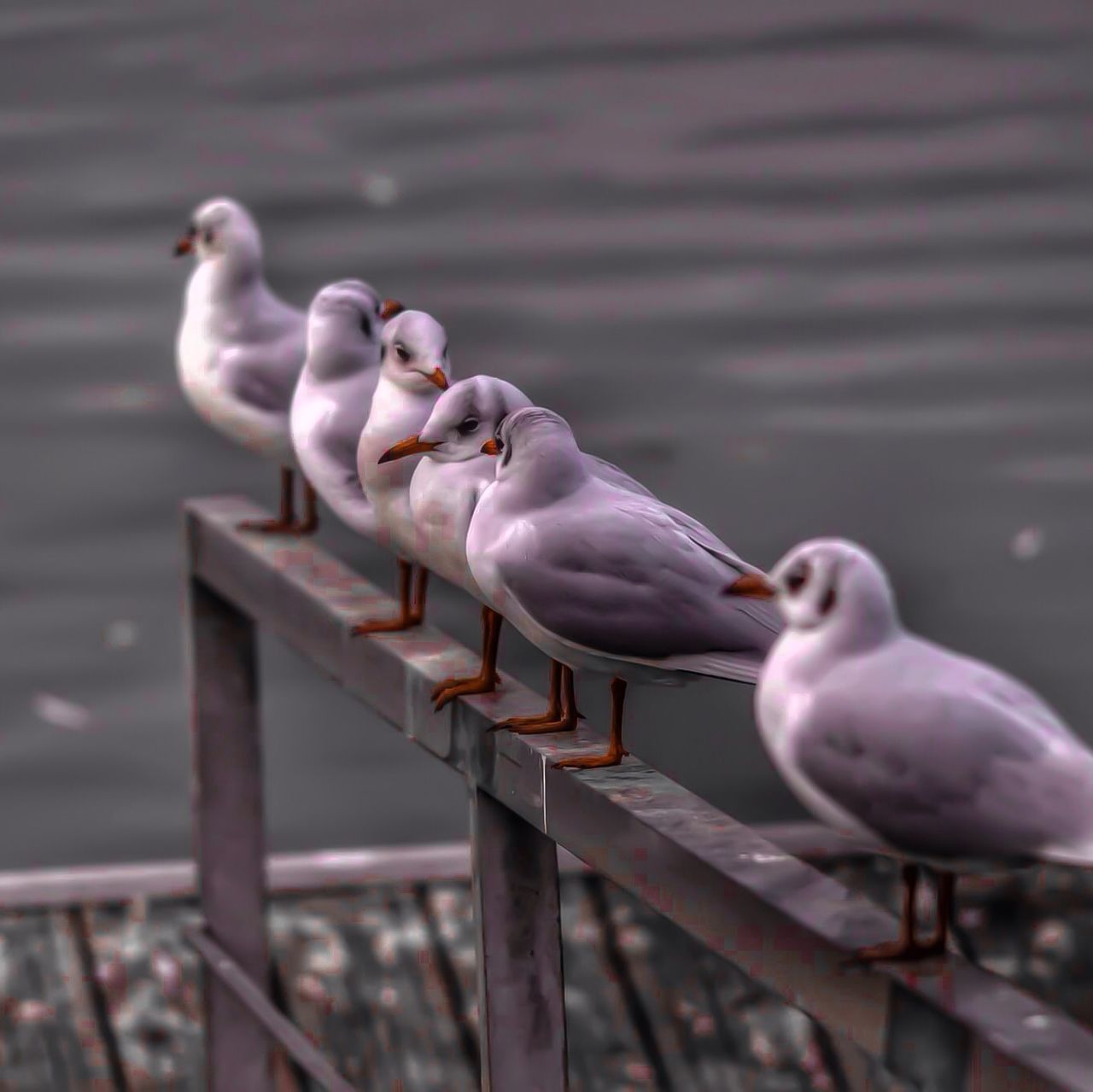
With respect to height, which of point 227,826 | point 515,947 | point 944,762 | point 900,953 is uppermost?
point 944,762

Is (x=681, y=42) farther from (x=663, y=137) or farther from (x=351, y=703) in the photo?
(x=351, y=703)

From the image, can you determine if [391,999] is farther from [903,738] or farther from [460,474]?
[903,738]

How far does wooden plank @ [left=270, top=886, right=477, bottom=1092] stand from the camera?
218 centimetres

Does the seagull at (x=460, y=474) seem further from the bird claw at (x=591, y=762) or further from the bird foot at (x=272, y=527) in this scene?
the bird foot at (x=272, y=527)

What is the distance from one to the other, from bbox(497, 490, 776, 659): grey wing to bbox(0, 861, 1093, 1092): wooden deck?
50.7 inches

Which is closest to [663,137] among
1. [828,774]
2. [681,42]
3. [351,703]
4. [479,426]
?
[681,42]

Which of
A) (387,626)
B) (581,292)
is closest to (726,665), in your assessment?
(387,626)

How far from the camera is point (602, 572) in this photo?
1.01 metres

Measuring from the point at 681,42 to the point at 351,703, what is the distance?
1.01 metres

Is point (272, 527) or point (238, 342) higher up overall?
point (238, 342)

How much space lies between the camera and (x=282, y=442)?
163cm

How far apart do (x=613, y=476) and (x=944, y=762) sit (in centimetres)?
36

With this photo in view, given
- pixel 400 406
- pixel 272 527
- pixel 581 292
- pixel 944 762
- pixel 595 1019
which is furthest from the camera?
pixel 581 292

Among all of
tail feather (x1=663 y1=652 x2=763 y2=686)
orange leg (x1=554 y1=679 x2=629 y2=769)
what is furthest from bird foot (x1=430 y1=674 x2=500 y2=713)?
tail feather (x1=663 y1=652 x2=763 y2=686)
